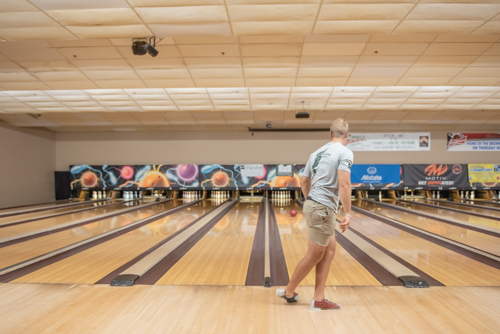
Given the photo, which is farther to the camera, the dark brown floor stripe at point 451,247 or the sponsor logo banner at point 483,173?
the sponsor logo banner at point 483,173

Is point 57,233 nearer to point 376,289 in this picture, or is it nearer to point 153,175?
point 376,289

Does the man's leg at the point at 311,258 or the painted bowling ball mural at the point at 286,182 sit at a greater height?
the painted bowling ball mural at the point at 286,182

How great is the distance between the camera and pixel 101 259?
3316 millimetres

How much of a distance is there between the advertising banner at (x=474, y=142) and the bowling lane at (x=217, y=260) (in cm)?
857

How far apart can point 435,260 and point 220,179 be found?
7644mm

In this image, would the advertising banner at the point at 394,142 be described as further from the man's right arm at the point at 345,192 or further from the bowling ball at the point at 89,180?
the man's right arm at the point at 345,192

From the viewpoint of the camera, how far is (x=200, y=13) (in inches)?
124

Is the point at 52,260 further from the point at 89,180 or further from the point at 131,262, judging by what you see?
the point at 89,180

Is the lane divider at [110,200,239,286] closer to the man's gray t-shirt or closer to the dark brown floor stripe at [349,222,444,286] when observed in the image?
the man's gray t-shirt

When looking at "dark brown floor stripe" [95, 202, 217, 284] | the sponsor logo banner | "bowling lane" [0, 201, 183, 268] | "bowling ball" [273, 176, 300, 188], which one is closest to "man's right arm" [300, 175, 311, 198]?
"dark brown floor stripe" [95, 202, 217, 284]

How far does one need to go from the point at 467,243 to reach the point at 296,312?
10.4 ft

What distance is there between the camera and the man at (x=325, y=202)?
6.25 feet

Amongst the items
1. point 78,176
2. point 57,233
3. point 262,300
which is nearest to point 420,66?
point 262,300

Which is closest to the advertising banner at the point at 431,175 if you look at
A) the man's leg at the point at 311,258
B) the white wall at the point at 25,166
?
the man's leg at the point at 311,258
